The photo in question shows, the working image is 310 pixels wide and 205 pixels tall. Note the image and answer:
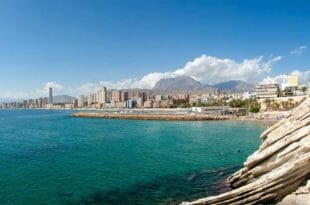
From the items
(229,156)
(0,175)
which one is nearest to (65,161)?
(0,175)

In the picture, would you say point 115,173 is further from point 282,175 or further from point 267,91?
point 267,91

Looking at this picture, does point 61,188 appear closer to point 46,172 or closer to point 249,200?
point 46,172

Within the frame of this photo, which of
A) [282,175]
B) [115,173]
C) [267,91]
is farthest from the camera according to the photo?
[267,91]

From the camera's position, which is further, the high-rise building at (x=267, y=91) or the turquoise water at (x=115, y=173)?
the high-rise building at (x=267, y=91)

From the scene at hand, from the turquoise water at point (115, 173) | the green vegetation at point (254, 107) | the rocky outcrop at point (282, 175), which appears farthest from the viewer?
the green vegetation at point (254, 107)

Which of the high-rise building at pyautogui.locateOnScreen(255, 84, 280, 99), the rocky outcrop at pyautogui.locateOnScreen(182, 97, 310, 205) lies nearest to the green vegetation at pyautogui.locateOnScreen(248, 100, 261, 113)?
the high-rise building at pyautogui.locateOnScreen(255, 84, 280, 99)

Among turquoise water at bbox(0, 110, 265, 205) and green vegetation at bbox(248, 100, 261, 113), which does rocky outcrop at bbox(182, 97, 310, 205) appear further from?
green vegetation at bbox(248, 100, 261, 113)

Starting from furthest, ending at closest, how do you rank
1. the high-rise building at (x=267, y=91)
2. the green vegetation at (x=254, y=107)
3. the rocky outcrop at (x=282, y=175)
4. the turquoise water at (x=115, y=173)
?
the high-rise building at (x=267, y=91)
the green vegetation at (x=254, y=107)
the turquoise water at (x=115, y=173)
the rocky outcrop at (x=282, y=175)

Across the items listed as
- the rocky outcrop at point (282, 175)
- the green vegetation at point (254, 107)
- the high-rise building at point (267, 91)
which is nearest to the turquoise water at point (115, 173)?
the rocky outcrop at point (282, 175)

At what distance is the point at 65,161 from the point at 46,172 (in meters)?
6.13

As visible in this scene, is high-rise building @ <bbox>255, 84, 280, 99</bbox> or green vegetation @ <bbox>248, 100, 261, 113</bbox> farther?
high-rise building @ <bbox>255, 84, 280, 99</bbox>

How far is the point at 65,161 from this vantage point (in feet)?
129

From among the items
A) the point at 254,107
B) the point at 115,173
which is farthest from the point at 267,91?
the point at 115,173

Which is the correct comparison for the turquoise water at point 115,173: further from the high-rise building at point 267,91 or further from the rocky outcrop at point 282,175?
the high-rise building at point 267,91
